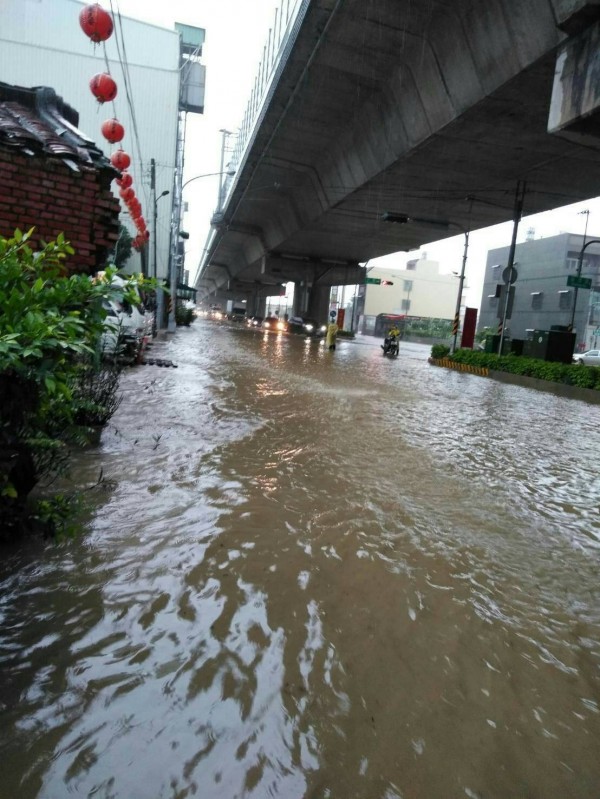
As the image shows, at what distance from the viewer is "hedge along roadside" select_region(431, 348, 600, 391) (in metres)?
14.9

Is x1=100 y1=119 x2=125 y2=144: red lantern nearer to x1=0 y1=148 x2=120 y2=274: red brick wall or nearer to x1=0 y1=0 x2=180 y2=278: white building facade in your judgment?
x1=0 y1=148 x2=120 y2=274: red brick wall

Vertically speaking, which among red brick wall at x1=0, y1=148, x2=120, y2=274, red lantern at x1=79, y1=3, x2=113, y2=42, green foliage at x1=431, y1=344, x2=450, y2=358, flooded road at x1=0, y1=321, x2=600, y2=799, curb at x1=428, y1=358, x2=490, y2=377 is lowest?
curb at x1=428, y1=358, x2=490, y2=377

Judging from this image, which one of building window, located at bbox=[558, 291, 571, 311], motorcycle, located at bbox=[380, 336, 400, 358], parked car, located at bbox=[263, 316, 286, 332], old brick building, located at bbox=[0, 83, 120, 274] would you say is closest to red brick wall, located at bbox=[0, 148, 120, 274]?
old brick building, located at bbox=[0, 83, 120, 274]

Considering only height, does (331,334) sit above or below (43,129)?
below

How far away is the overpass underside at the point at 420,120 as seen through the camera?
933 cm

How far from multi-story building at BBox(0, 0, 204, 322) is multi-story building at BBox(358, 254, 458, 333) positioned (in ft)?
122

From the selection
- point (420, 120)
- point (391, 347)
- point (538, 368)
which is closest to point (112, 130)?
point (420, 120)

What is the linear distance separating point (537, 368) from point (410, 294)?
5608 centimetres

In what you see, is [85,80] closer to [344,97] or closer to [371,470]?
[344,97]

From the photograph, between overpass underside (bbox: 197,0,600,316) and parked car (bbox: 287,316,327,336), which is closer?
overpass underside (bbox: 197,0,600,316)

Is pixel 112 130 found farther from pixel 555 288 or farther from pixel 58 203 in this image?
pixel 555 288

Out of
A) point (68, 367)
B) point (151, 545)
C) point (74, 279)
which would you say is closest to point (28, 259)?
point (74, 279)

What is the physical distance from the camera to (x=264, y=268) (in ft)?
123

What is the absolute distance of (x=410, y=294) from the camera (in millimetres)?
70750
